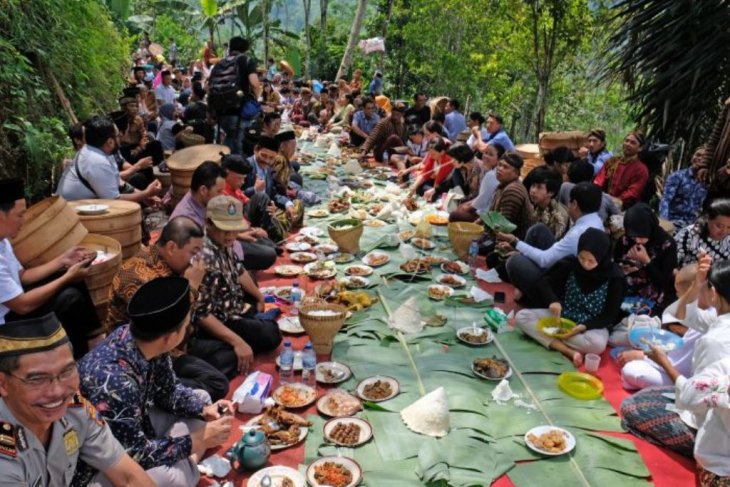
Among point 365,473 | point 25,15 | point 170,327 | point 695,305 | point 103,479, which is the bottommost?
point 365,473

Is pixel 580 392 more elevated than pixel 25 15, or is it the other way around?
pixel 25 15

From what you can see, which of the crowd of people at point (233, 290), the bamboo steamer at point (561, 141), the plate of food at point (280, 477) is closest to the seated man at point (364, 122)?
the crowd of people at point (233, 290)

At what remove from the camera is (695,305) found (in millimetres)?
4172

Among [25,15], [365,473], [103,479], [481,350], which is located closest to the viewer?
[103,479]

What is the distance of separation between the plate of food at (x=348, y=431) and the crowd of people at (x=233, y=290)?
71 cm

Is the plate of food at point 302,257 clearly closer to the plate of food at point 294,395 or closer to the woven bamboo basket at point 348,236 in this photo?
the woven bamboo basket at point 348,236

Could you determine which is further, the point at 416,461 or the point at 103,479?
the point at 416,461

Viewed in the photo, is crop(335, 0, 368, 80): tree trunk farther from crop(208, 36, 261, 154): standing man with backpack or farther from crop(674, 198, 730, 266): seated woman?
crop(674, 198, 730, 266): seated woman

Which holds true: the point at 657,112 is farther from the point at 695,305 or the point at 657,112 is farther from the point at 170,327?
the point at 170,327

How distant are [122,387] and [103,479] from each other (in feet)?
1.38

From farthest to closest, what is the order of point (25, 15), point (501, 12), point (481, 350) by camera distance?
1. point (501, 12)
2. point (25, 15)
3. point (481, 350)

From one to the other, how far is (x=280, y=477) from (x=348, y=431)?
1.97 feet

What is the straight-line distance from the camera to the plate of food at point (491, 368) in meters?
4.36

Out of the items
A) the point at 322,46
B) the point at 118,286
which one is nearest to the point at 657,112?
the point at 118,286
